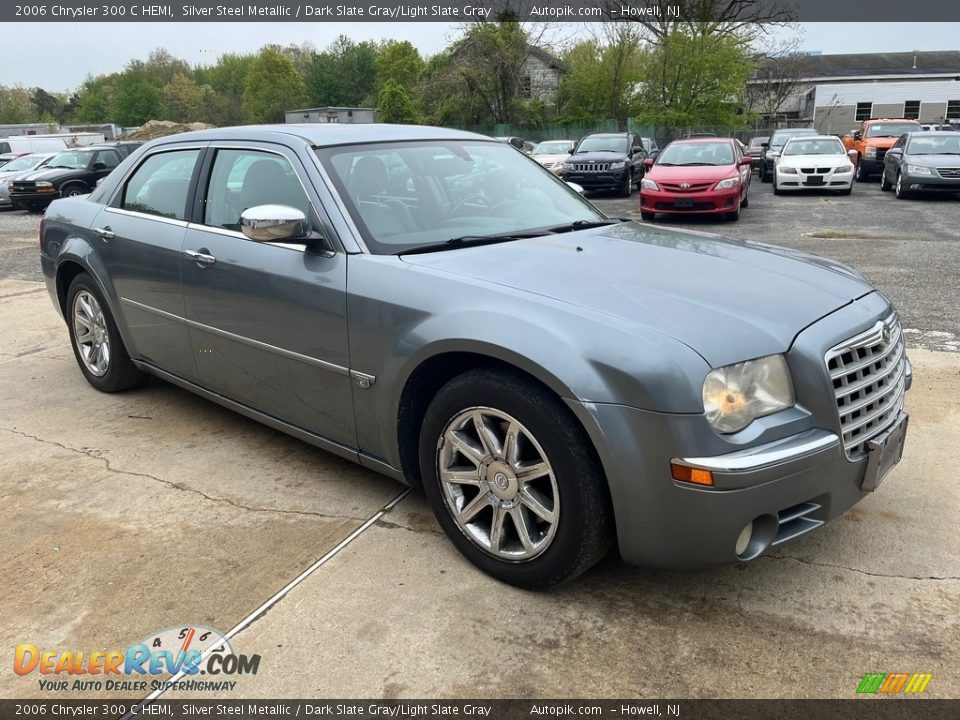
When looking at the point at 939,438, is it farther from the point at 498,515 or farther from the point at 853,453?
the point at 498,515

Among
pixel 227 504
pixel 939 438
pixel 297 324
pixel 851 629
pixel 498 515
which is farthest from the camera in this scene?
pixel 939 438

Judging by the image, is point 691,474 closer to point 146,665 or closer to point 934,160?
point 146,665

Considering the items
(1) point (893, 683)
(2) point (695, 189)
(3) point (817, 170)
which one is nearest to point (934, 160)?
(3) point (817, 170)

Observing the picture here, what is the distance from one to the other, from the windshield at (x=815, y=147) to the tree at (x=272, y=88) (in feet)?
207

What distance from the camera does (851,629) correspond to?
2.57 meters

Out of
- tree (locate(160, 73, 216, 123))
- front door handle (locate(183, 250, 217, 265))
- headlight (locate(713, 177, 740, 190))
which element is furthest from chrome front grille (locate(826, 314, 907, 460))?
tree (locate(160, 73, 216, 123))

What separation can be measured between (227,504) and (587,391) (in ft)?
6.41

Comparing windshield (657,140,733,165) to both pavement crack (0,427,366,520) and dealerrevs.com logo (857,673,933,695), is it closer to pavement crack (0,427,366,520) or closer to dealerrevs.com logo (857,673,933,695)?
pavement crack (0,427,366,520)

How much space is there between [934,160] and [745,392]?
16828mm

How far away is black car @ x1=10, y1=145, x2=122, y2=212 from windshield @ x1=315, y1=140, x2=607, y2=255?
729 inches

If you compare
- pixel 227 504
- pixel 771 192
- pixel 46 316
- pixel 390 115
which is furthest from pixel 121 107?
pixel 227 504

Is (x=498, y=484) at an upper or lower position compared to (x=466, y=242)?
lower

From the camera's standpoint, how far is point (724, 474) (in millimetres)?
2291

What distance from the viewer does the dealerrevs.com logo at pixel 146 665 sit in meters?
2.42
